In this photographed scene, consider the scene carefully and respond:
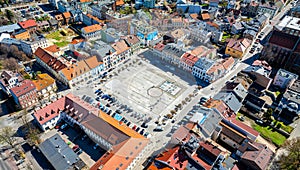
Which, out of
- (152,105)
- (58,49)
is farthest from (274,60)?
(58,49)

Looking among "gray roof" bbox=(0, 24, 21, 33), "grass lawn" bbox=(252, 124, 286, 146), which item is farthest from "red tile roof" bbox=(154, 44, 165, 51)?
"gray roof" bbox=(0, 24, 21, 33)

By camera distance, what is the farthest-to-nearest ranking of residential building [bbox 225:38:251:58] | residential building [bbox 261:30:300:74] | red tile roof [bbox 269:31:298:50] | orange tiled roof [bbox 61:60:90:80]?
residential building [bbox 225:38:251:58], red tile roof [bbox 269:31:298:50], residential building [bbox 261:30:300:74], orange tiled roof [bbox 61:60:90:80]

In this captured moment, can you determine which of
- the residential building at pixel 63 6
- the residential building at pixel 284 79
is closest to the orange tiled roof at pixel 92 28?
the residential building at pixel 63 6

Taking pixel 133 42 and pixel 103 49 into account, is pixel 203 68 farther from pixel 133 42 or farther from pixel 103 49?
pixel 103 49

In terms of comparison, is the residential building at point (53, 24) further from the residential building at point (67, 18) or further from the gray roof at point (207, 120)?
the gray roof at point (207, 120)

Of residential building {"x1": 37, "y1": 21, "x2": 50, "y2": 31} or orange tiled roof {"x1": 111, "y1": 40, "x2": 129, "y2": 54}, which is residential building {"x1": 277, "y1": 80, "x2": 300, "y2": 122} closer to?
orange tiled roof {"x1": 111, "y1": 40, "x2": 129, "y2": 54}

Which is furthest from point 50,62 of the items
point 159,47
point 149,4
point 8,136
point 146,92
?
point 149,4
